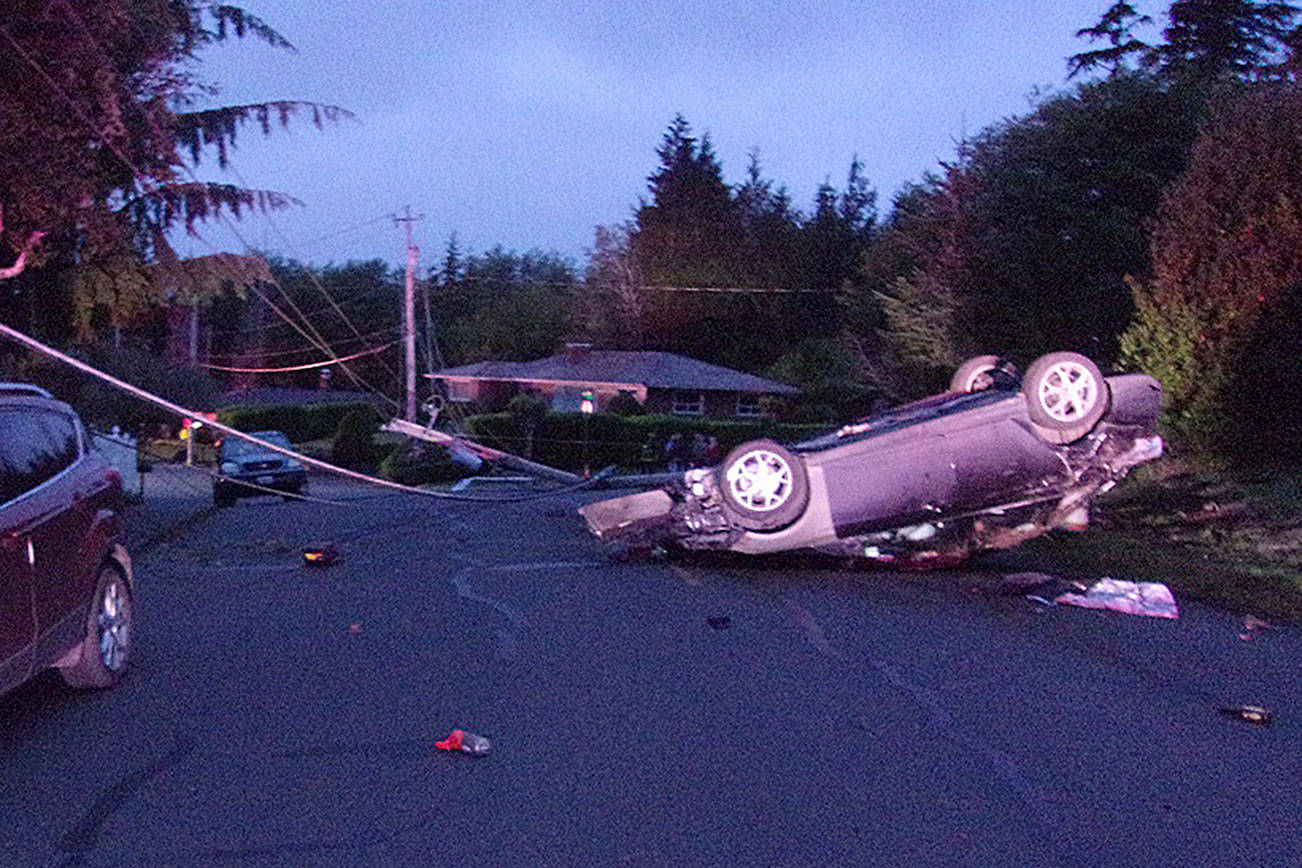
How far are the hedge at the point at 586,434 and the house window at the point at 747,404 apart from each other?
7.84 meters

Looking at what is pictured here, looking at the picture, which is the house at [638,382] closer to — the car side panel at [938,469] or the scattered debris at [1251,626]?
the car side panel at [938,469]

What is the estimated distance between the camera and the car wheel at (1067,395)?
456 inches

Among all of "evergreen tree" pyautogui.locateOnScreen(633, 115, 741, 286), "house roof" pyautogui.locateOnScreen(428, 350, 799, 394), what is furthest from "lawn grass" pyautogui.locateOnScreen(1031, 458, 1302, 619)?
"evergreen tree" pyautogui.locateOnScreen(633, 115, 741, 286)

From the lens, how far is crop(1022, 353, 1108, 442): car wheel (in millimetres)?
11570

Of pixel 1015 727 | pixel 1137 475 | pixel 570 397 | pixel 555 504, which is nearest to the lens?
pixel 1015 727

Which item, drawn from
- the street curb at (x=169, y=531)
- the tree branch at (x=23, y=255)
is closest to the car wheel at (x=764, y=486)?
the street curb at (x=169, y=531)

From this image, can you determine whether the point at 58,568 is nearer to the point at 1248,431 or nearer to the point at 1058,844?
the point at 1058,844

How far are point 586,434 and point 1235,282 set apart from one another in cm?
A: 2816

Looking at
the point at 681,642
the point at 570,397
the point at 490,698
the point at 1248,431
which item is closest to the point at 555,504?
the point at 1248,431

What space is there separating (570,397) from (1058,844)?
47.6 metres

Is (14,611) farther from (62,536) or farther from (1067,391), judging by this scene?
(1067,391)

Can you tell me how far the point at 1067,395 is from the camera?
11641 millimetres

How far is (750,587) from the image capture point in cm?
1234

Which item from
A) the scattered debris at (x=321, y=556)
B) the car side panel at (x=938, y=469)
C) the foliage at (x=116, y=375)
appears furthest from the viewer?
the foliage at (x=116, y=375)
